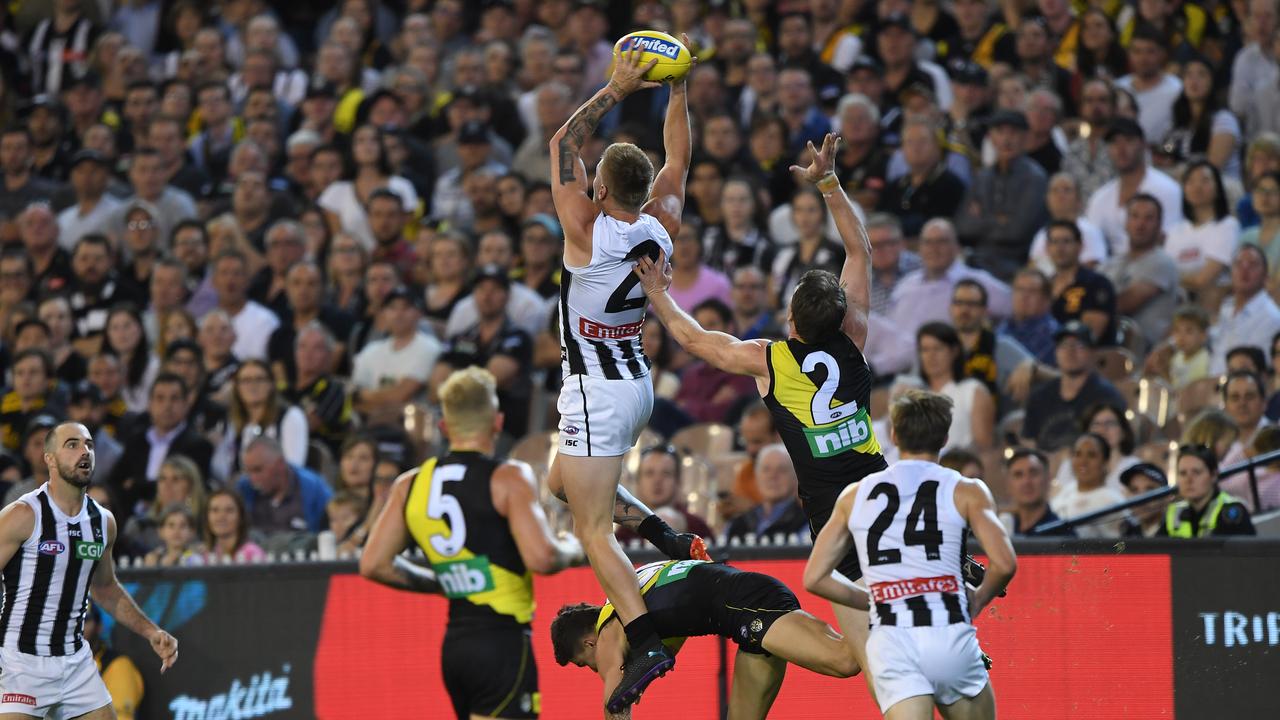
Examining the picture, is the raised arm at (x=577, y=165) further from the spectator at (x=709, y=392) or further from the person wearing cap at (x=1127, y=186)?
the person wearing cap at (x=1127, y=186)

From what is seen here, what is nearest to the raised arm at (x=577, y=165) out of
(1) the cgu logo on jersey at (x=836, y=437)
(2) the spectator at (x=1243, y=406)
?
(1) the cgu logo on jersey at (x=836, y=437)

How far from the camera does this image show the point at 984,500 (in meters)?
7.53

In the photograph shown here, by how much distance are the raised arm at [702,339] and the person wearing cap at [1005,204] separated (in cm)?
661

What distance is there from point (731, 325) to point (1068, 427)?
2.67 meters

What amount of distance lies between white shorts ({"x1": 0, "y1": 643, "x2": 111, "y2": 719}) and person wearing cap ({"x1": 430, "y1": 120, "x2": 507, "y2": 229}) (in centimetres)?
772

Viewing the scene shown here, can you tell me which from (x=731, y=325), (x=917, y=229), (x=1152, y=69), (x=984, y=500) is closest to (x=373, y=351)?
(x=731, y=325)

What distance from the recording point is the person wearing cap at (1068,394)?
41.2 feet

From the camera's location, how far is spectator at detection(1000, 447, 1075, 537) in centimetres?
1133

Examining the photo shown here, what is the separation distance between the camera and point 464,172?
1684 centimetres

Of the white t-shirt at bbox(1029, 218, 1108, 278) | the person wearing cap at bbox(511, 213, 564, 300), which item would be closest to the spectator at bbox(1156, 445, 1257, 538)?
the white t-shirt at bbox(1029, 218, 1108, 278)

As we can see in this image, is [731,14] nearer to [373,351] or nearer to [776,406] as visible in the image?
[373,351]

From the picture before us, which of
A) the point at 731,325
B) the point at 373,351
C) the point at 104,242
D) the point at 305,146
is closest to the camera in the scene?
the point at 731,325

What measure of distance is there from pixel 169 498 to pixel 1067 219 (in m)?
7.18

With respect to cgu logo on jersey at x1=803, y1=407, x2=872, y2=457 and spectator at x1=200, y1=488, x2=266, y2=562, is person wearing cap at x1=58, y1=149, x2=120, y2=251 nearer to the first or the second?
spectator at x1=200, y1=488, x2=266, y2=562
